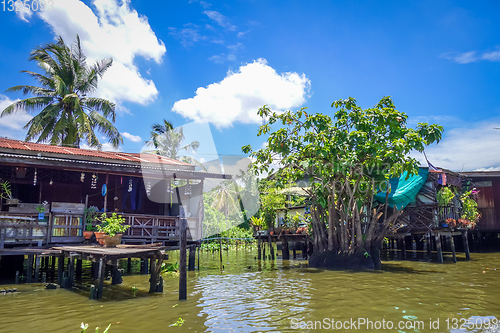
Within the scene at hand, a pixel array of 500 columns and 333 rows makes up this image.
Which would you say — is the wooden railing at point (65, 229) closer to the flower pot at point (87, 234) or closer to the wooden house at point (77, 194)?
the wooden house at point (77, 194)

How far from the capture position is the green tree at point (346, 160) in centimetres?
1238

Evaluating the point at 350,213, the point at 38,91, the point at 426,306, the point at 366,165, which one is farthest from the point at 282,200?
the point at 38,91

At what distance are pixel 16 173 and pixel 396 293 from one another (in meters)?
14.7

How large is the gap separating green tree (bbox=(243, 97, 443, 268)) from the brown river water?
11.5 ft

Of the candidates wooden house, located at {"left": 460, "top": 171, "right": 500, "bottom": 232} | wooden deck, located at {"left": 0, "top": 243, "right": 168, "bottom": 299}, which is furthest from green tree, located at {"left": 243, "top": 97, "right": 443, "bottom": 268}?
wooden house, located at {"left": 460, "top": 171, "right": 500, "bottom": 232}

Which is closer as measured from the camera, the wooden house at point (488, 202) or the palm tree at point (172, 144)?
the wooden house at point (488, 202)

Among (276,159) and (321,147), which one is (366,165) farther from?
(276,159)

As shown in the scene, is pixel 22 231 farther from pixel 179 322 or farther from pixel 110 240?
pixel 179 322

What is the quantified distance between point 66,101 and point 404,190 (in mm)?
20138

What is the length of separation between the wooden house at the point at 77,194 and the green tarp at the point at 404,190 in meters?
7.89

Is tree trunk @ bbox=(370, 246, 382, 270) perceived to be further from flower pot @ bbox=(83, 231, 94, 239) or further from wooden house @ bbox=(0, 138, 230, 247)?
flower pot @ bbox=(83, 231, 94, 239)

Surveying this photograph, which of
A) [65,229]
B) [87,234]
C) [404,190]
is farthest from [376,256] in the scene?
[65,229]

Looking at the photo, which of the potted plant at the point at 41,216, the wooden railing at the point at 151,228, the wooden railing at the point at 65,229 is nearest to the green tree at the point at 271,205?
the wooden railing at the point at 65,229

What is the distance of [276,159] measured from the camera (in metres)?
14.6
